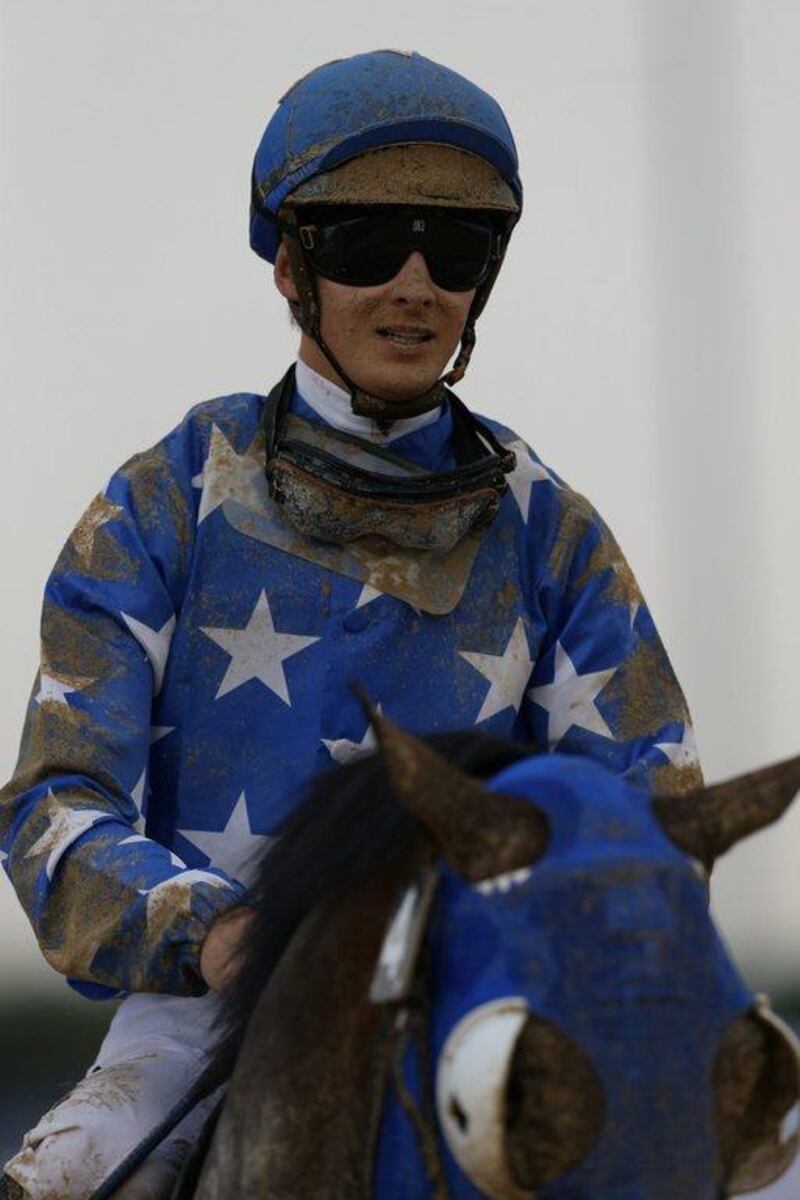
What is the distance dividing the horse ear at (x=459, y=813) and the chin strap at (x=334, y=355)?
1767 mm

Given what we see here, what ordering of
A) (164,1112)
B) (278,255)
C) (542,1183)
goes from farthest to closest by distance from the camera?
(278,255) → (164,1112) → (542,1183)

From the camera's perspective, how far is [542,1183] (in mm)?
1945

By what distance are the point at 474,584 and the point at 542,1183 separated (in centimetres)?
187

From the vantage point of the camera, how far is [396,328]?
3.69m

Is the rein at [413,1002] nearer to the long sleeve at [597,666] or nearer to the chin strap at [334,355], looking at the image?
the long sleeve at [597,666]

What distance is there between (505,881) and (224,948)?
2.64 feet

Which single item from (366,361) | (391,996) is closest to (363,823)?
(391,996)

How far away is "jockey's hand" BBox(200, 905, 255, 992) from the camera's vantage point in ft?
8.58

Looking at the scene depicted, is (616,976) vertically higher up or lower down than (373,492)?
lower down

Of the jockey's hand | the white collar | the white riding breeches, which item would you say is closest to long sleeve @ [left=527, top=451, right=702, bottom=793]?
the white collar

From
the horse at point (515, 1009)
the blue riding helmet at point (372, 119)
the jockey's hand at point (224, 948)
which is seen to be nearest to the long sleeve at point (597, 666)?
the blue riding helmet at point (372, 119)

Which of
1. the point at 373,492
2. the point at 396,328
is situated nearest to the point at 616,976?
the point at 373,492

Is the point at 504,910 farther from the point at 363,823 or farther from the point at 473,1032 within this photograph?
the point at 363,823

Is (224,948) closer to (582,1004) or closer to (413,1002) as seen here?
(413,1002)
